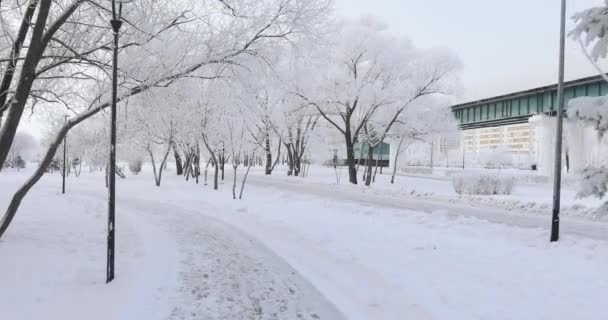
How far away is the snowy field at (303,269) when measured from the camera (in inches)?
221

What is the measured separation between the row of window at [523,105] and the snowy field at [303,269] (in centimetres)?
1825

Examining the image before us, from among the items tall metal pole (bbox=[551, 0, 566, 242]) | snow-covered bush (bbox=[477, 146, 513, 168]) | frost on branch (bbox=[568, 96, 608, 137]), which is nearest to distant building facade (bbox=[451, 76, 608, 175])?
tall metal pole (bbox=[551, 0, 566, 242])

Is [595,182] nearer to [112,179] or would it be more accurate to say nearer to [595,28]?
[595,28]

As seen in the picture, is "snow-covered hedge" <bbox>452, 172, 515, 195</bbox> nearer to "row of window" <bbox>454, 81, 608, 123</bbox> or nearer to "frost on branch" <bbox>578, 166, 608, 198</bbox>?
"row of window" <bbox>454, 81, 608, 123</bbox>

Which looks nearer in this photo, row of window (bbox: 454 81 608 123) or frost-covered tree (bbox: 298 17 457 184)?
row of window (bbox: 454 81 608 123)

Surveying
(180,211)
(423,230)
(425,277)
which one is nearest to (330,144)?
(180,211)

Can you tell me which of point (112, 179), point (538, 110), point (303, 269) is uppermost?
point (538, 110)

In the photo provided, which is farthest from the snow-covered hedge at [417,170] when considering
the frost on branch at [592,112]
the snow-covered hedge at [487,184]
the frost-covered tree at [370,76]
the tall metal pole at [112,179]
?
the tall metal pole at [112,179]

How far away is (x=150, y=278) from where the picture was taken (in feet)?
22.5

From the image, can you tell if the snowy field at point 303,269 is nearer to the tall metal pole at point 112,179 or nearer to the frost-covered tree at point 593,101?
the tall metal pole at point 112,179

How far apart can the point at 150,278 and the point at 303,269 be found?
8.46ft

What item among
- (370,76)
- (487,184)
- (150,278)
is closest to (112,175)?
(150,278)

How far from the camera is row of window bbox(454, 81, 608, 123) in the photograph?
2798cm

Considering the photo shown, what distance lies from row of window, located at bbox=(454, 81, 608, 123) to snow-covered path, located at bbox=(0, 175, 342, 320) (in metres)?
26.8
